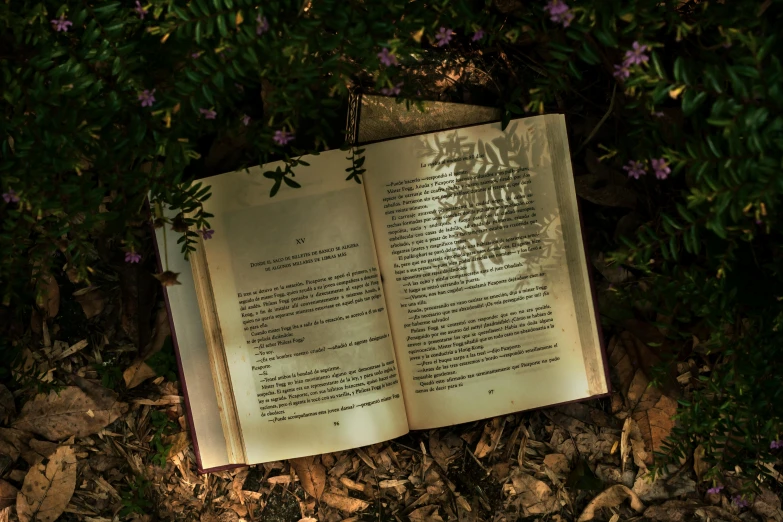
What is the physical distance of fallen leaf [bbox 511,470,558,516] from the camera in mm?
2293

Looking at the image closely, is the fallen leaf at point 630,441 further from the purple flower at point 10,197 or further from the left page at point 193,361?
the purple flower at point 10,197

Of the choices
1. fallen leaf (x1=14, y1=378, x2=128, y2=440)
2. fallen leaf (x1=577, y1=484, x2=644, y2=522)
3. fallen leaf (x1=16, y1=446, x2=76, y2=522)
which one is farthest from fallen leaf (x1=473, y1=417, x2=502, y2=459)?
fallen leaf (x1=16, y1=446, x2=76, y2=522)

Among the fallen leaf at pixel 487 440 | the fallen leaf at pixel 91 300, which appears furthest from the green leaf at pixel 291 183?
the fallen leaf at pixel 487 440

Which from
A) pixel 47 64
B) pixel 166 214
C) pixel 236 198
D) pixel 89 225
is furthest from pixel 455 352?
pixel 47 64

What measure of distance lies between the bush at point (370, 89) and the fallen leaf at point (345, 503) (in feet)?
3.31

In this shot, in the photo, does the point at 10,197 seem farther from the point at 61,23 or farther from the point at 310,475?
the point at 310,475

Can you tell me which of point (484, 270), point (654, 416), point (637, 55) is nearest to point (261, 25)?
point (637, 55)

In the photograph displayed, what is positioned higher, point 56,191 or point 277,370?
point 56,191

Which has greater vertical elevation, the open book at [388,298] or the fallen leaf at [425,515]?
the open book at [388,298]

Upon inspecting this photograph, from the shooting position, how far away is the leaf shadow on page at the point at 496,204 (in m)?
2.15

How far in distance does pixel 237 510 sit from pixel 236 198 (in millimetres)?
1058

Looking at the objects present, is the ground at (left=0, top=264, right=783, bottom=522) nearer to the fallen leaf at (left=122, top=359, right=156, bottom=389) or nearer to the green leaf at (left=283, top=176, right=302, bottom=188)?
the fallen leaf at (left=122, top=359, right=156, bottom=389)

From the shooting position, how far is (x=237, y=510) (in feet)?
7.64

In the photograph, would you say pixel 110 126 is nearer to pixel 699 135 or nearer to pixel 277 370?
pixel 277 370
